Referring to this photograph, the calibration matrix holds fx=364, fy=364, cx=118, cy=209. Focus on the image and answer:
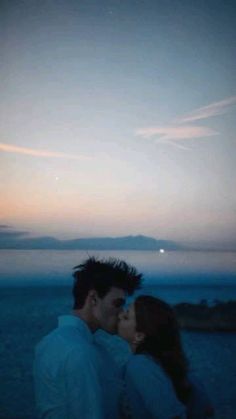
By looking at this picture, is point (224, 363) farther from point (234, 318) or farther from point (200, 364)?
point (234, 318)

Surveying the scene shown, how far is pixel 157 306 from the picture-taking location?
150 centimetres

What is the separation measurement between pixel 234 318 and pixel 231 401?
11.3 meters

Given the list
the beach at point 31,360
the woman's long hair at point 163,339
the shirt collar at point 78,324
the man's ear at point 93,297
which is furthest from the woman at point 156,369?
the beach at point 31,360

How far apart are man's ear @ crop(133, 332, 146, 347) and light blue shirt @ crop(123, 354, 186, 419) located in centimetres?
8

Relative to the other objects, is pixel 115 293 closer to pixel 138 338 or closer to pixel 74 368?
pixel 138 338

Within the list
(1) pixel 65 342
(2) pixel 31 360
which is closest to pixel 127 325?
(1) pixel 65 342

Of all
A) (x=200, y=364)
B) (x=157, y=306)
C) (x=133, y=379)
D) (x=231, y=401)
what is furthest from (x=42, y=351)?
(x=200, y=364)

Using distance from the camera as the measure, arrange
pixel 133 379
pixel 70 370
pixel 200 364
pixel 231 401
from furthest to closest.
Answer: pixel 200 364 < pixel 231 401 < pixel 133 379 < pixel 70 370

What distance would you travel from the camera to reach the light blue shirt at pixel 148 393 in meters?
1.28

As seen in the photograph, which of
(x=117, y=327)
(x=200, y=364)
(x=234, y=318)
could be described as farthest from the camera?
(x=234, y=318)

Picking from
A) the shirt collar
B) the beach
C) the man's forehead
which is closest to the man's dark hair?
the man's forehead

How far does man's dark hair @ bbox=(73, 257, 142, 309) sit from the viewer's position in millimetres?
1477

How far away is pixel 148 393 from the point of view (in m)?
1.29

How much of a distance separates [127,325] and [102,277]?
0.22 meters
